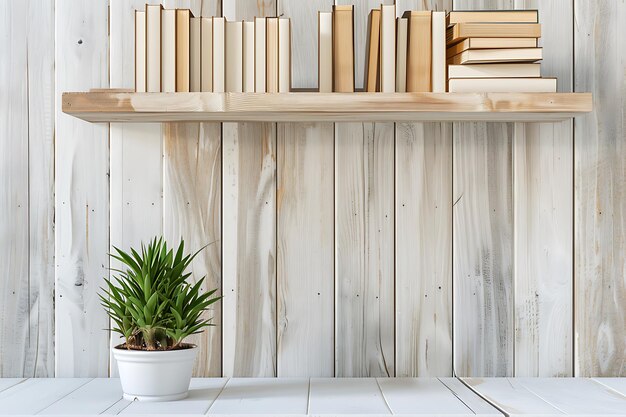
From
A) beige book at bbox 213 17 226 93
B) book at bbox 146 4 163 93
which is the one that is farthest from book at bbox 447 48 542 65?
book at bbox 146 4 163 93

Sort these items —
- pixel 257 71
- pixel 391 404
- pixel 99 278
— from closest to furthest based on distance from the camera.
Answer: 1. pixel 391 404
2. pixel 257 71
3. pixel 99 278

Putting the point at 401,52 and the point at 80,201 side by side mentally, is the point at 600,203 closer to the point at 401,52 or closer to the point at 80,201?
the point at 401,52

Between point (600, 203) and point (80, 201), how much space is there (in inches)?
44.4

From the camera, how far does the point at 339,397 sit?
4.42 feet

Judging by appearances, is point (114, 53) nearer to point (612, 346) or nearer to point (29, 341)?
point (29, 341)

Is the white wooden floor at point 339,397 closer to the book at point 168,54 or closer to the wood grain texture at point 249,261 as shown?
the wood grain texture at point 249,261

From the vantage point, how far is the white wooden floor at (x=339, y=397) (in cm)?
123

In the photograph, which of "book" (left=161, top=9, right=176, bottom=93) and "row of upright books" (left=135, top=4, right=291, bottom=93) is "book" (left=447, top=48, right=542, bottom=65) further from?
"book" (left=161, top=9, right=176, bottom=93)

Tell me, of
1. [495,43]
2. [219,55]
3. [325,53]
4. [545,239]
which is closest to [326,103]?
[325,53]

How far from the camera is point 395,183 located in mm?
1570

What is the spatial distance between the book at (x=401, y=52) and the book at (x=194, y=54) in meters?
0.38

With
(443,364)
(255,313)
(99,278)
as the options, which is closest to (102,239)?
(99,278)

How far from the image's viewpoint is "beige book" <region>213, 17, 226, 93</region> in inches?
54.3

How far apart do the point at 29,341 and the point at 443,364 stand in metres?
0.90
